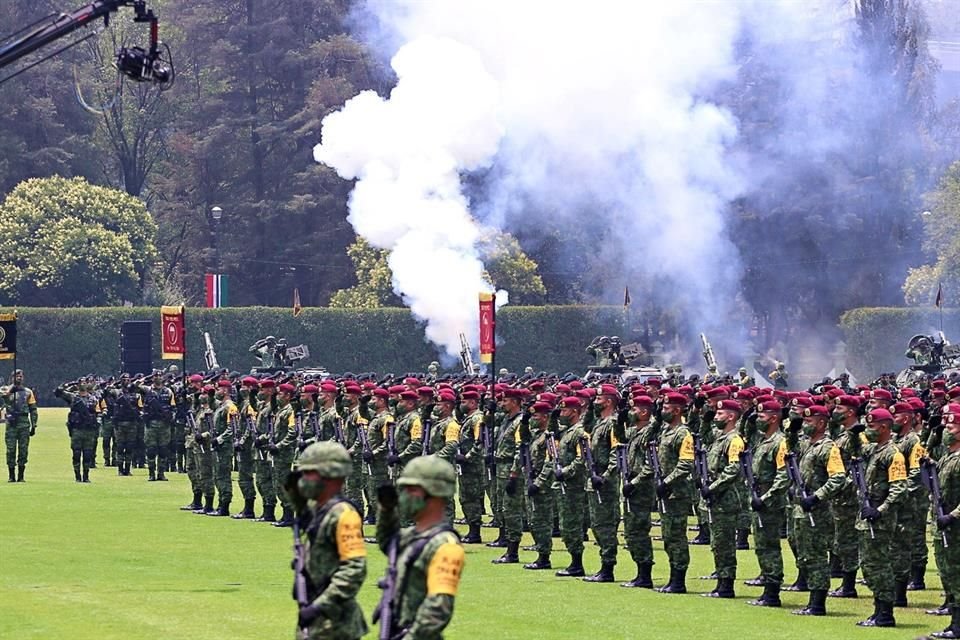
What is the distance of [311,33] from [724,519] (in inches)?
2566

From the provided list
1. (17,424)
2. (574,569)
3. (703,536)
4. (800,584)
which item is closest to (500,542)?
(703,536)

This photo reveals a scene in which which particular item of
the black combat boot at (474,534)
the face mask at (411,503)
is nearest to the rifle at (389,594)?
the face mask at (411,503)

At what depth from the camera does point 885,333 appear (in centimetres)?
6619

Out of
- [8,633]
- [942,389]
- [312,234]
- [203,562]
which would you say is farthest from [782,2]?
[8,633]

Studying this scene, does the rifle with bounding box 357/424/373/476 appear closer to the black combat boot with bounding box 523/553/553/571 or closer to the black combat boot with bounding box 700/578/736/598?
the black combat boot with bounding box 523/553/553/571

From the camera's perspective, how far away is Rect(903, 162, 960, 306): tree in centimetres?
6594

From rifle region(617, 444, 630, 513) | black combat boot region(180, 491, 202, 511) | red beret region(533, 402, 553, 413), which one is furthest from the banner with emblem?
rifle region(617, 444, 630, 513)

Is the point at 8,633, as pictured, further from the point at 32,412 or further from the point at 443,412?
the point at 32,412

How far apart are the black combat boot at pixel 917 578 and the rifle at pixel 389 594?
1186 cm

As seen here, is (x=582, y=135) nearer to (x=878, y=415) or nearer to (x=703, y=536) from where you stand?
(x=703, y=536)

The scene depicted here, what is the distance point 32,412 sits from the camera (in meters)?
35.3

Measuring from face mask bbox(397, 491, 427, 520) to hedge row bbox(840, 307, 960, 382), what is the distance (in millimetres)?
56446

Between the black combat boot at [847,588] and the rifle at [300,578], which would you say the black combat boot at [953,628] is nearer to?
the black combat boot at [847,588]

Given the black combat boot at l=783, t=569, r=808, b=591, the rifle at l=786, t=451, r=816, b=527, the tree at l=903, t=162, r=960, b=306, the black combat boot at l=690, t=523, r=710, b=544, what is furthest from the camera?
the tree at l=903, t=162, r=960, b=306
